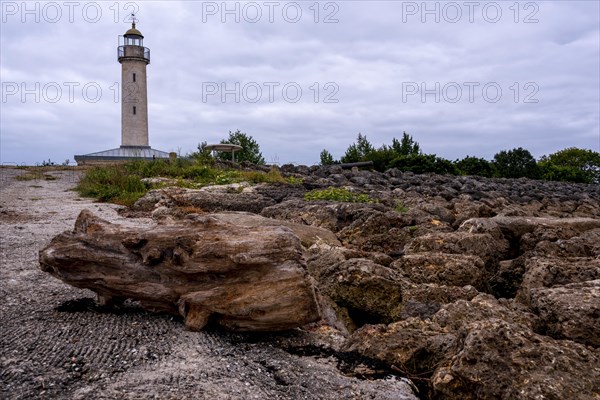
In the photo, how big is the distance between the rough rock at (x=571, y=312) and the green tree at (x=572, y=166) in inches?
1403

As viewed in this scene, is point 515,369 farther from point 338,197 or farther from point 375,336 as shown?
point 338,197

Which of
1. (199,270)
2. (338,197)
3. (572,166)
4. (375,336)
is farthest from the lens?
(572,166)

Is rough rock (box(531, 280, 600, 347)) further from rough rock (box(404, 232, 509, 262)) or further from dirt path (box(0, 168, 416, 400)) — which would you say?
rough rock (box(404, 232, 509, 262))

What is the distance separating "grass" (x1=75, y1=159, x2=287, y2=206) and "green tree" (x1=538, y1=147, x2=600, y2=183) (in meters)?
26.5

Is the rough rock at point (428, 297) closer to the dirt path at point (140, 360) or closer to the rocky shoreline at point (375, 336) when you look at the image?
the rocky shoreline at point (375, 336)

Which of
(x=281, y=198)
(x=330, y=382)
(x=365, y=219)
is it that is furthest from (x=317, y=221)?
(x=330, y=382)

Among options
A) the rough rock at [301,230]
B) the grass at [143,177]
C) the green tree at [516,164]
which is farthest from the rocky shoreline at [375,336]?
the green tree at [516,164]

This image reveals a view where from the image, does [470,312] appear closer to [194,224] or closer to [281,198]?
[194,224]

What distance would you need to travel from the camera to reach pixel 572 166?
48156 mm

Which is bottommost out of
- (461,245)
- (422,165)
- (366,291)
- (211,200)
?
(366,291)

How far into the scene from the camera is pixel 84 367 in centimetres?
374

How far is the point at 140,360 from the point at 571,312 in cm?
304

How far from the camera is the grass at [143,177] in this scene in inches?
620

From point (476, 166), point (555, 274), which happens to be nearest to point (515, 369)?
point (555, 274)
